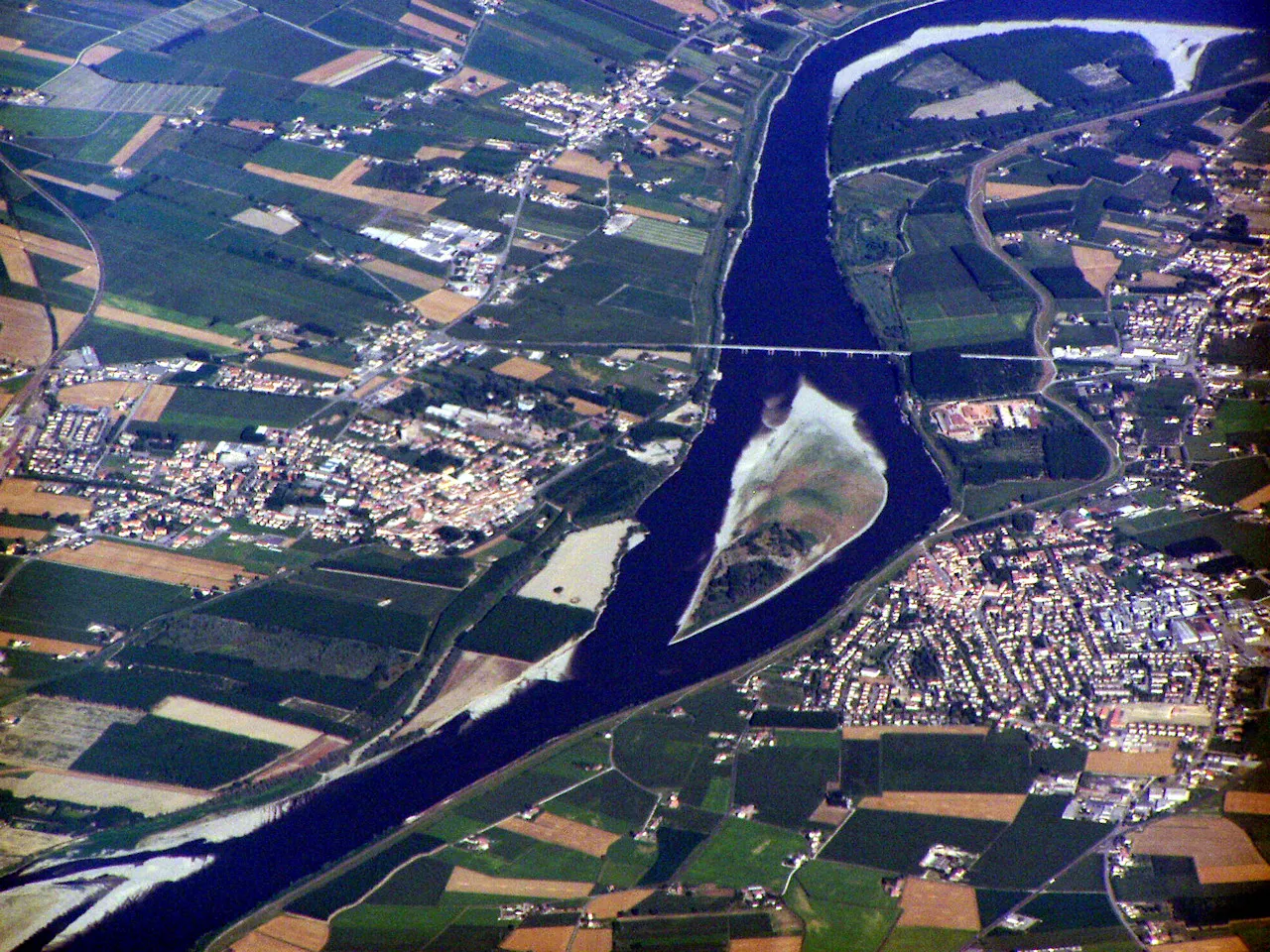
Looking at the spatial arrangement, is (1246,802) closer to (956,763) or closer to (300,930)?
(956,763)

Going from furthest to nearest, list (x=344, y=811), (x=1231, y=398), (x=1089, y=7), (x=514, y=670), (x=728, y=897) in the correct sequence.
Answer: (x=1089, y=7), (x=1231, y=398), (x=514, y=670), (x=344, y=811), (x=728, y=897)

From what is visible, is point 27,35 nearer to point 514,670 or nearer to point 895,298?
point 895,298

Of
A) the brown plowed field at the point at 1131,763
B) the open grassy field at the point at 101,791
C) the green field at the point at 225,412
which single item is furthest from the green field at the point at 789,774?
the green field at the point at 225,412

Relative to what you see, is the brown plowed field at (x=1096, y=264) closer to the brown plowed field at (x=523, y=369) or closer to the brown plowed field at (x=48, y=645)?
the brown plowed field at (x=523, y=369)

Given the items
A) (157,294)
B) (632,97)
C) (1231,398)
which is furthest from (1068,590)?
(632,97)

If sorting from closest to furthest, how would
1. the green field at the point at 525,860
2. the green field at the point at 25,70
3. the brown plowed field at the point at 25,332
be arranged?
the green field at the point at 525,860, the brown plowed field at the point at 25,332, the green field at the point at 25,70

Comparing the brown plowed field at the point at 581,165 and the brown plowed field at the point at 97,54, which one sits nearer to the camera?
the brown plowed field at the point at 581,165

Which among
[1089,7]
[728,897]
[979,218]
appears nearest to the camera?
[728,897]
